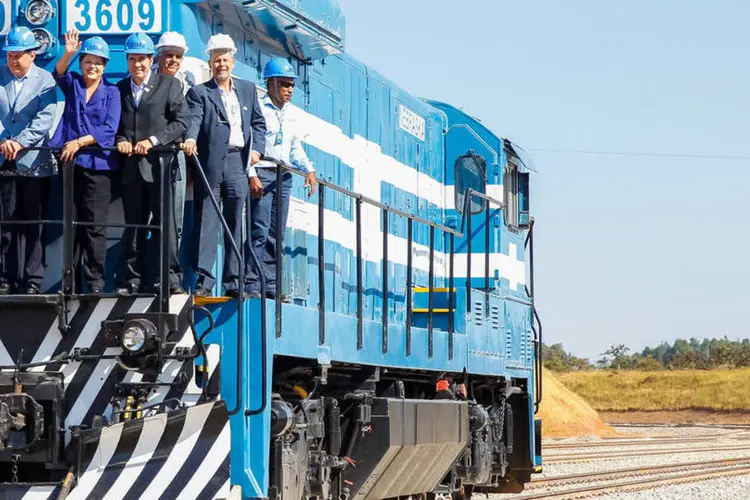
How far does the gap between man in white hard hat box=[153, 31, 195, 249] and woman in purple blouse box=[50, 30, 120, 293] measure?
0.30m

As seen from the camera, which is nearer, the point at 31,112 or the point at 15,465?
the point at 15,465

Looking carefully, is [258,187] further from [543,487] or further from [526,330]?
[543,487]

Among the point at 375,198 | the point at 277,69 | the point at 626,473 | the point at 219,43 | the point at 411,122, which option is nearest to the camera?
the point at 219,43

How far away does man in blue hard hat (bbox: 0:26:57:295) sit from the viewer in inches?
273

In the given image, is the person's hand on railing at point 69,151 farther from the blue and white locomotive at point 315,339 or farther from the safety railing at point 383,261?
the safety railing at point 383,261

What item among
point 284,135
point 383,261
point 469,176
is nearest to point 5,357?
point 284,135

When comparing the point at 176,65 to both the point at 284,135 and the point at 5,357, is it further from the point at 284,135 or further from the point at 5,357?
the point at 5,357

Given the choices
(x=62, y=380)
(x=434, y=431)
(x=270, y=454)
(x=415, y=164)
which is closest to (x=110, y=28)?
(x=62, y=380)

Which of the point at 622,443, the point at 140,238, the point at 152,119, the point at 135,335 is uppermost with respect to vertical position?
the point at 152,119

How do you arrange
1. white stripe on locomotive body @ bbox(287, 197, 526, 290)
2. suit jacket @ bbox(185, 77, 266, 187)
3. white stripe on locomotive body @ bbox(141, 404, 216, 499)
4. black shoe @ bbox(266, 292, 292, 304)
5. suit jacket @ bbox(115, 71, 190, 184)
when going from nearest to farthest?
white stripe on locomotive body @ bbox(141, 404, 216, 499) < suit jacket @ bbox(115, 71, 190, 184) < suit jacket @ bbox(185, 77, 266, 187) < black shoe @ bbox(266, 292, 292, 304) < white stripe on locomotive body @ bbox(287, 197, 526, 290)

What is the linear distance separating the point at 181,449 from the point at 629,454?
1840 cm

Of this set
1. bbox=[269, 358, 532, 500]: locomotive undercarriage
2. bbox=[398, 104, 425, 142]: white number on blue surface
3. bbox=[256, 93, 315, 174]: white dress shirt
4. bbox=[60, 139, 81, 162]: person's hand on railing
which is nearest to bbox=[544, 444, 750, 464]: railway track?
bbox=[269, 358, 532, 500]: locomotive undercarriage

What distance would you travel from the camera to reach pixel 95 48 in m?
6.98

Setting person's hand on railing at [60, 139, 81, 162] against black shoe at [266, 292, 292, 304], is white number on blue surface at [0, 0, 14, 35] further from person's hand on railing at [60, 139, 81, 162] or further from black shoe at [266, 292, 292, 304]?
black shoe at [266, 292, 292, 304]
